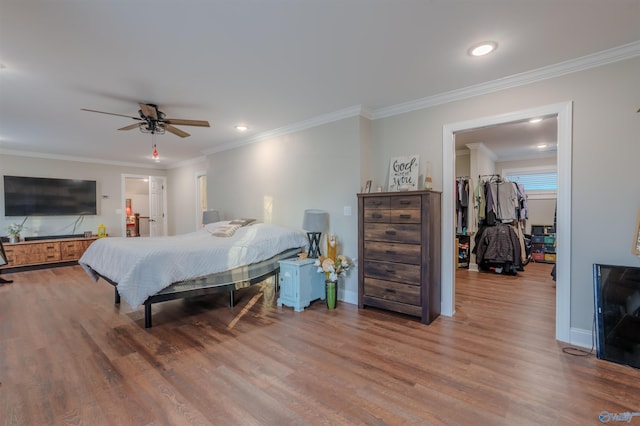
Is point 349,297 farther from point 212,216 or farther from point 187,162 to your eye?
point 187,162

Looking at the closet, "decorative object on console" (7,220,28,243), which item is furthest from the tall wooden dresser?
"decorative object on console" (7,220,28,243)

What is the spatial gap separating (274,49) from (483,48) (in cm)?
161

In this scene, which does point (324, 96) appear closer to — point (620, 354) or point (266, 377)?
point (266, 377)

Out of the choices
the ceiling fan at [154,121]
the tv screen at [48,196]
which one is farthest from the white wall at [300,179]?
the tv screen at [48,196]

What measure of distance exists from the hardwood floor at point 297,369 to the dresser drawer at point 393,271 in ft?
1.37

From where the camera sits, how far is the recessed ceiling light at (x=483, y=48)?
2218 millimetres

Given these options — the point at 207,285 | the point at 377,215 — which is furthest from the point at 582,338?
the point at 207,285

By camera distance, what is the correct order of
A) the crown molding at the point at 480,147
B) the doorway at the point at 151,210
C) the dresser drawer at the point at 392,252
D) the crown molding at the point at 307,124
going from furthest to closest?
the doorway at the point at 151,210, the crown molding at the point at 480,147, the crown molding at the point at 307,124, the dresser drawer at the point at 392,252

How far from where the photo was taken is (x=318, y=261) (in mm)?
3607

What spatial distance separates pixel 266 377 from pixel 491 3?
282 cm

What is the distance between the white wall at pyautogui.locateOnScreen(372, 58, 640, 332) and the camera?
2.32 metres

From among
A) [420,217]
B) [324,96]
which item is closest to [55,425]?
[420,217]

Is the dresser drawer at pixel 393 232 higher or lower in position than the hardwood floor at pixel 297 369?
higher

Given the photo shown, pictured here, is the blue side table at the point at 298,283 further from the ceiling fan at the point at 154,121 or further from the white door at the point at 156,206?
the white door at the point at 156,206
